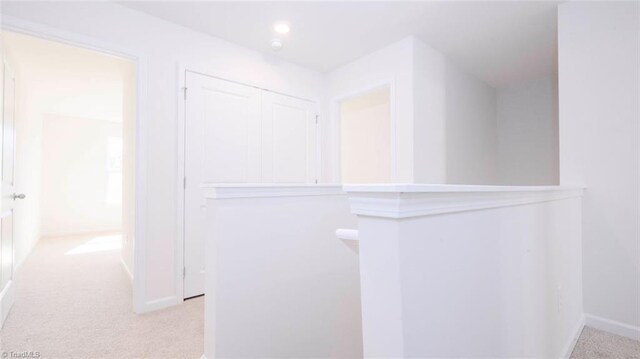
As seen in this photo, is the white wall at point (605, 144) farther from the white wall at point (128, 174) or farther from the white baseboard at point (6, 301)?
the white baseboard at point (6, 301)

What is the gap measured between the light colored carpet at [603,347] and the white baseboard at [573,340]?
2 centimetres

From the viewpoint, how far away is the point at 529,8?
240cm

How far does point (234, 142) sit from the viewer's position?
3.00 m

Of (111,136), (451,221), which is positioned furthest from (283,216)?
(111,136)

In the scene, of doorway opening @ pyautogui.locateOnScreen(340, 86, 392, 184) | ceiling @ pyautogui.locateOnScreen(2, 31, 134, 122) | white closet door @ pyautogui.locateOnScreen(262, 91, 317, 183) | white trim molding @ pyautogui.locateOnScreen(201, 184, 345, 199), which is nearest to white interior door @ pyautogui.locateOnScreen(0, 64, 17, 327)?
ceiling @ pyautogui.locateOnScreen(2, 31, 134, 122)

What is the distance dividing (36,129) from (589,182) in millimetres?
7095

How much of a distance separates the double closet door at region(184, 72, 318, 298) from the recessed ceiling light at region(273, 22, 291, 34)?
25.4 inches

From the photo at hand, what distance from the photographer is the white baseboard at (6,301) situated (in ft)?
6.93

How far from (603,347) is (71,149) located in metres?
7.82

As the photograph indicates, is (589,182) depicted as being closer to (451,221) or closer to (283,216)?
(451,221)

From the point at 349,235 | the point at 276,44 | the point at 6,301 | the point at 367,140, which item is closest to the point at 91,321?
the point at 6,301

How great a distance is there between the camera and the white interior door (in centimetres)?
215

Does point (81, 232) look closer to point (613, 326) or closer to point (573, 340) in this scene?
point (573, 340)

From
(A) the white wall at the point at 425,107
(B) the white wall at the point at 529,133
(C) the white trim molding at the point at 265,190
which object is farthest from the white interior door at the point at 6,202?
(B) the white wall at the point at 529,133
